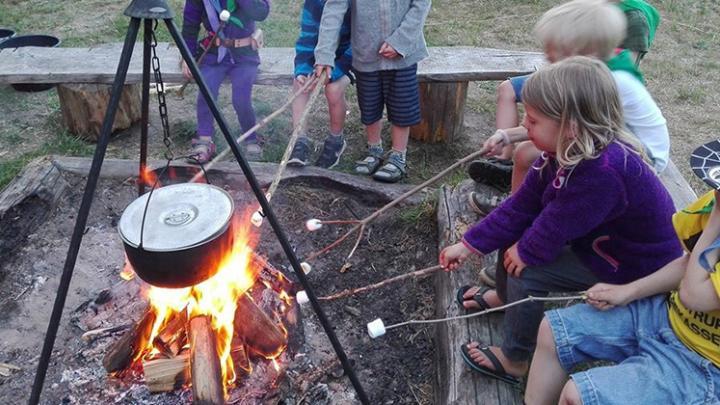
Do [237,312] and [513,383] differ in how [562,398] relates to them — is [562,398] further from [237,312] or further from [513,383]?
[237,312]

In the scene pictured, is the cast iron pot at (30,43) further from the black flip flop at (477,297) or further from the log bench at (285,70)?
the black flip flop at (477,297)

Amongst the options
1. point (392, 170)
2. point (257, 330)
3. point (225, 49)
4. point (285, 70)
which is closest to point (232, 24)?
A: point (225, 49)

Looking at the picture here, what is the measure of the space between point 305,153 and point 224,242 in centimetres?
224

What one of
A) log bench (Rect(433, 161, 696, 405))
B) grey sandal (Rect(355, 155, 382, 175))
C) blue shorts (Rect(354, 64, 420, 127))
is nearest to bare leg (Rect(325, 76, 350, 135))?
blue shorts (Rect(354, 64, 420, 127))

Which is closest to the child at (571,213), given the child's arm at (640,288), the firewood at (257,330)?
the child's arm at (640,288)

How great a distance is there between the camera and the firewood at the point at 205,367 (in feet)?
7.50

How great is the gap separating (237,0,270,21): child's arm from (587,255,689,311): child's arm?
9.63 ft

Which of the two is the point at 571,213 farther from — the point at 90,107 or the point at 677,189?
the point at 90,107

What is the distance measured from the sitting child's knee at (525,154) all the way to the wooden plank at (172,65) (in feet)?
4.68

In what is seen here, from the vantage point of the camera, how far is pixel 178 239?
1978 mm

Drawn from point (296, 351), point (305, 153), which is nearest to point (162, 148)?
point (305, 153)

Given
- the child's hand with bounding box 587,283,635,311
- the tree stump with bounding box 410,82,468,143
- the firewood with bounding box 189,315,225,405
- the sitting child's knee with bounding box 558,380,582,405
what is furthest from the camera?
the tree stump with bounding box 410,82,468,143

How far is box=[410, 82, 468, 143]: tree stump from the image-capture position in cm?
455

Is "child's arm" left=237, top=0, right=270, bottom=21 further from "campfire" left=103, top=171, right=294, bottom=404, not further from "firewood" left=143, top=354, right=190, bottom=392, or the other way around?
"firewood" left=143, top=354, right=190, bottom=392
